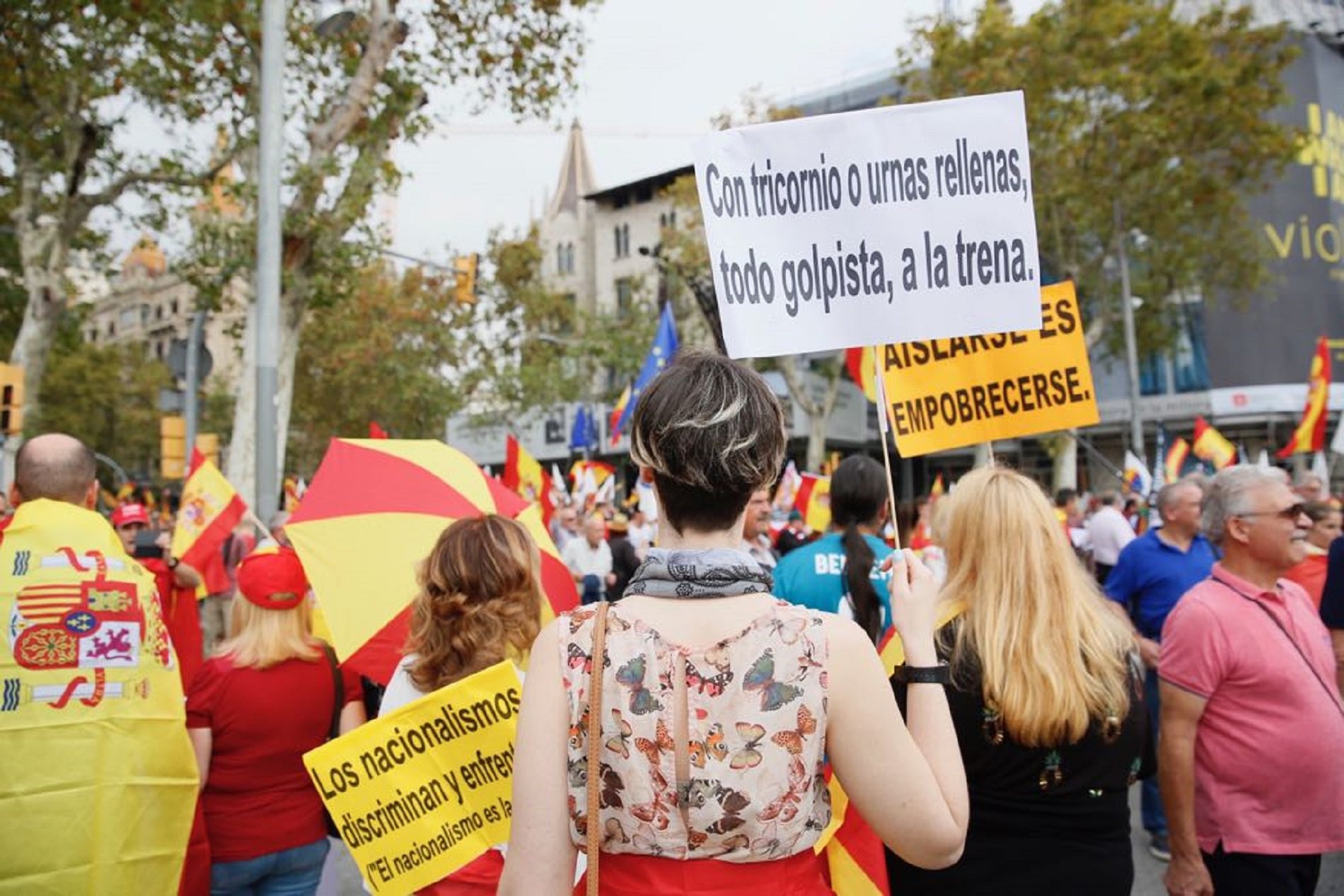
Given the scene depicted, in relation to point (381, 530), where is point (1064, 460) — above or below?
above

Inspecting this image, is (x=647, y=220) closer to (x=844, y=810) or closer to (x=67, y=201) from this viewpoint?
(x=67, y=201)

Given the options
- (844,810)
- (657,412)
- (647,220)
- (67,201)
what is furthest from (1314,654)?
(647,220)

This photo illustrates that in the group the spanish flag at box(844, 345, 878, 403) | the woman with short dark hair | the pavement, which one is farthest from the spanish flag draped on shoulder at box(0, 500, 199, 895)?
the spanish flag at box(844, 345, 878, 403)

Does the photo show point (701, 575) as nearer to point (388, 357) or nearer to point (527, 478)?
point (527, 478)

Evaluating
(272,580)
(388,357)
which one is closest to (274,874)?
(272,580)

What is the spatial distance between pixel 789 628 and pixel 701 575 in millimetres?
162

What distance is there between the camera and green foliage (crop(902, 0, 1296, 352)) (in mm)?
22984

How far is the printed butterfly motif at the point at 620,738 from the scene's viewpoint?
1.71 metres

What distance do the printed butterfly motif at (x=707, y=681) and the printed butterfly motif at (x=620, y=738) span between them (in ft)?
0.38

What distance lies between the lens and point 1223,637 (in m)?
3.22

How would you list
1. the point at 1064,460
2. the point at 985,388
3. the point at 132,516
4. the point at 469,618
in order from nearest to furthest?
the point at 469,618 → the point at 985,388 → the point at 132,516 → the point at 1064,460

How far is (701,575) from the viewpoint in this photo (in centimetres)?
177

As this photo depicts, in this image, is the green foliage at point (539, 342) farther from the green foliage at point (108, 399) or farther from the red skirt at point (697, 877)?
the red skirt at point (697, 877)

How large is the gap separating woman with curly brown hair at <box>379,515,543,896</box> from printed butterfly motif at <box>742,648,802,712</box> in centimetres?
140
